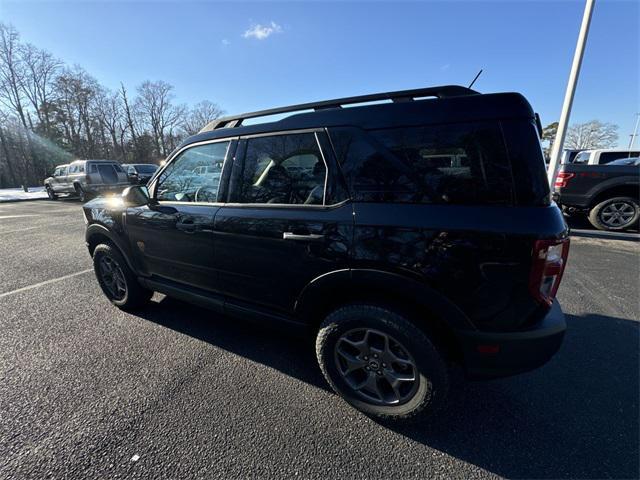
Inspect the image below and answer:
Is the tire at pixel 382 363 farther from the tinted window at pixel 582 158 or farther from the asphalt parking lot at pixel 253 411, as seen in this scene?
the tinted window at pixel 582 158

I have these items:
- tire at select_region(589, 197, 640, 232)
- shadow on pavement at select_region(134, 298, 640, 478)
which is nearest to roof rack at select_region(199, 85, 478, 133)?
shadow on pavement at select_region(134, 298, 640, 478)

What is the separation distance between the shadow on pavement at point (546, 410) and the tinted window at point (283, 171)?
1446mm

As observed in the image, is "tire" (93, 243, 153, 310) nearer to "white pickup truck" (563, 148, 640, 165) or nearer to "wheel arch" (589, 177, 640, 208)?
"wheel arch" (589, 177, 640, 208)

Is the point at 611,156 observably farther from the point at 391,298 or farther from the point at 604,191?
the point at 391,298

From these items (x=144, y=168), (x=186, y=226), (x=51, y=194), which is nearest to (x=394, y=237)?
(x=186, y=226)

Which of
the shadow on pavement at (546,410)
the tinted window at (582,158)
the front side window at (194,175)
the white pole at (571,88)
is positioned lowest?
the shadow on pavement at (546,410)

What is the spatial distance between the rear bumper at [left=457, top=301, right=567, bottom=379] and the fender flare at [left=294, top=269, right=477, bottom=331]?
0.35 feet

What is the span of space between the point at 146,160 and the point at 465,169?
56957 millimetres

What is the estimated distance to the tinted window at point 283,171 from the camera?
6.35 feet

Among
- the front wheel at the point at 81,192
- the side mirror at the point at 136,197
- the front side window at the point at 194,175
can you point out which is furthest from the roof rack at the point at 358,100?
the front wheel at the point at 81,192

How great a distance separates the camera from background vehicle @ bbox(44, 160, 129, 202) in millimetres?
13625

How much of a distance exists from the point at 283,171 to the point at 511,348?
5.92 ft

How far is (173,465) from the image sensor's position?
162 centimetres

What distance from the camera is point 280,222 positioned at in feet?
6.47
